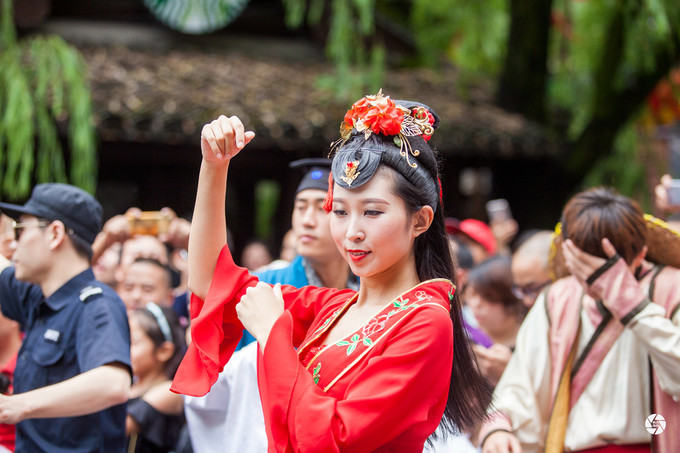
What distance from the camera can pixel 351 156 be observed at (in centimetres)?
209

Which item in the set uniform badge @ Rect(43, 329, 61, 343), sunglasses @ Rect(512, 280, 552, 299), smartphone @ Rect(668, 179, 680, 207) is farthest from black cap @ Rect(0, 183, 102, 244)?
smartphone @ Rect(668, 179, 680, 207)

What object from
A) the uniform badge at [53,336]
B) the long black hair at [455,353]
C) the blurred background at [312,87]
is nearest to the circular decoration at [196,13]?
the blurred background at [312,87]

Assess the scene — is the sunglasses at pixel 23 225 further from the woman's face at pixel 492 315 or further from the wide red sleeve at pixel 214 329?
the woman's face at pixel 492 315

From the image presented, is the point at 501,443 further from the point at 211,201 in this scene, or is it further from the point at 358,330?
the point at 211,201

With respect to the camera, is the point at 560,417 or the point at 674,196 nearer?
the point at 560,417

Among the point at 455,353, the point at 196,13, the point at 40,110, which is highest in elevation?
the point at 196,13

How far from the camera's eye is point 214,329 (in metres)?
2.21

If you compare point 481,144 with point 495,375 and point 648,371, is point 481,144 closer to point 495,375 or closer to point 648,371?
point 495,375

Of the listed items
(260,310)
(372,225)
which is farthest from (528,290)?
(260,310)

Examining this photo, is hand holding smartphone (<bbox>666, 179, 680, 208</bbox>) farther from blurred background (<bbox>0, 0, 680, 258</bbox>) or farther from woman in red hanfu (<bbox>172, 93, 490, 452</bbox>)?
blurred background (<bbox>0, 0, 680, 258</bbox>)

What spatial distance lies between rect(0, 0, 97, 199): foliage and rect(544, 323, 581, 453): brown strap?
194 inches

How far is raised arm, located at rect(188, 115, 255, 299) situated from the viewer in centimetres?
210

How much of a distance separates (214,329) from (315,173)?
159 centimetres

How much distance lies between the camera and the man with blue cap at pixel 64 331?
268cm
